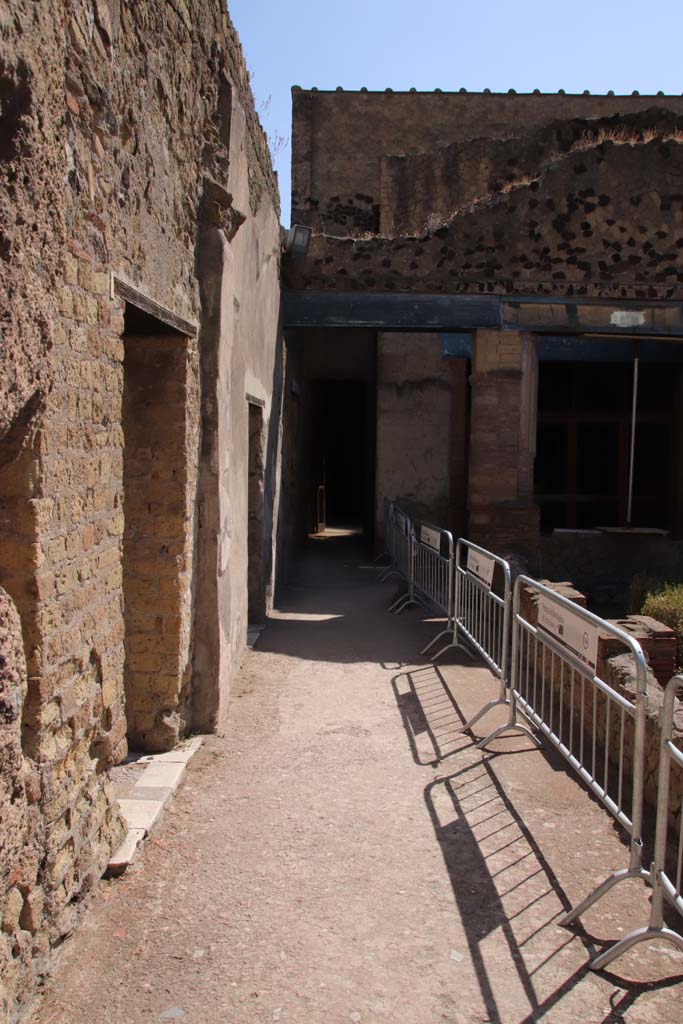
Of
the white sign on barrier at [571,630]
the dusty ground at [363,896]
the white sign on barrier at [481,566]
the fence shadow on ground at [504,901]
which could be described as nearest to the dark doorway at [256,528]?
the white sign on barrier at [481,566]

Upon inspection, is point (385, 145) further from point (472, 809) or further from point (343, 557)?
point (472, 809)

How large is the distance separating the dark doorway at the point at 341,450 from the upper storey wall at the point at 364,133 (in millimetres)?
3490

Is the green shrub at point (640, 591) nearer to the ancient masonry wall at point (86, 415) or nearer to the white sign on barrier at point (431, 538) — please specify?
the white sign on barrier at point (431, 538)

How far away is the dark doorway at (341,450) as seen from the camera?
734 inches

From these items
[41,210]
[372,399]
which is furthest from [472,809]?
[372,399]

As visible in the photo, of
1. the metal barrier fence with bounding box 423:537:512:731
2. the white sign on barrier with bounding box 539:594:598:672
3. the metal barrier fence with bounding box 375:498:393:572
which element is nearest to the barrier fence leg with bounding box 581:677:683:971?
the white sign on barrier with bounding box 539:594:598:672

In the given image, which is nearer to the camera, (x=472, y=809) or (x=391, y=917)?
(x=391, y=917)

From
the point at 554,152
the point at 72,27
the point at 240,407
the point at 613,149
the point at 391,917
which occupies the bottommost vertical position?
the point at 391,917

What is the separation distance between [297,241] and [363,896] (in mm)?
8561

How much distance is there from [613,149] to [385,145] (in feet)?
22.7

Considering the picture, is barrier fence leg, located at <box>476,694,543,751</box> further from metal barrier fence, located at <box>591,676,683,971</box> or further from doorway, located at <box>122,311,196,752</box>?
metal barrier fence, located at <box>591,676,683,971</box>

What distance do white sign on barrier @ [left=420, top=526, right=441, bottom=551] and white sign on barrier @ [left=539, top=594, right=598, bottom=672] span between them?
373 centimetres

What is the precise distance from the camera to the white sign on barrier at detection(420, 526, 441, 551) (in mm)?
8990

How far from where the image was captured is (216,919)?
354cm
